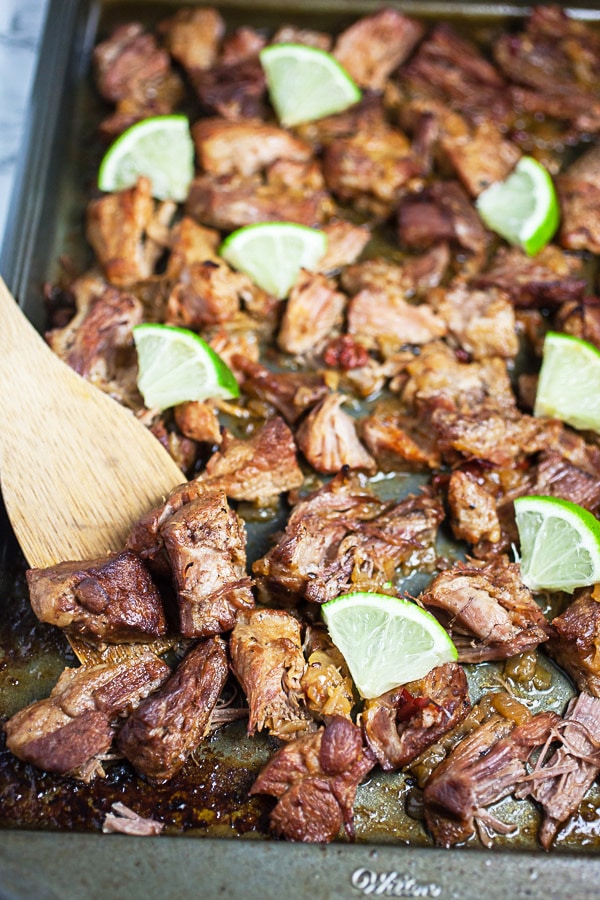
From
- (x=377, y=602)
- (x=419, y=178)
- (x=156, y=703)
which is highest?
(x=419, y=178)

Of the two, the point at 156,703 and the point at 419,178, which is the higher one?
the point at 419,178

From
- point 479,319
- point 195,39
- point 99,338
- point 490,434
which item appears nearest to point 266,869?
point 490,434

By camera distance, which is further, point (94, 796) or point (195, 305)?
point (195, 305)

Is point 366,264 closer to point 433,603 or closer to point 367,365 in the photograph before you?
point 367,365

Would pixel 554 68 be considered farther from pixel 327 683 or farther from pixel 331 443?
pixel 327 683

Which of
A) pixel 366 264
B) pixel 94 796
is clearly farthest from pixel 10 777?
pixel 366 264

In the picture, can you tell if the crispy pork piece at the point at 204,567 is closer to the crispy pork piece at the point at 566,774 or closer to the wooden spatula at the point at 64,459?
the wooden spatula at the point at 64,459

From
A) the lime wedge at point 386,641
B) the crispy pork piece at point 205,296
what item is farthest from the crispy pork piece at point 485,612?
the crispy pork piece at point 205,296
